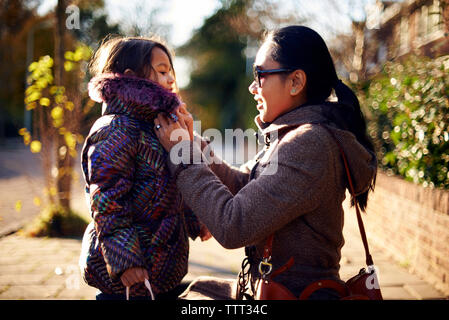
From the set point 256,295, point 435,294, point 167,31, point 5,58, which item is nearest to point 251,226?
point 256,295

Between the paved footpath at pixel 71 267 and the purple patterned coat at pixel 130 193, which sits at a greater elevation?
the purple patterned coat at pixel 130 193

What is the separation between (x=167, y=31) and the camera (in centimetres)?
956

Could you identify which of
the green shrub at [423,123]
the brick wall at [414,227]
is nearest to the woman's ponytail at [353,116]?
the brick wall at [414,227]

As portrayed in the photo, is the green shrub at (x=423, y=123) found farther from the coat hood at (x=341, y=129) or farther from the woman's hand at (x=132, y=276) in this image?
the woman's hand at (x=132, y=276)

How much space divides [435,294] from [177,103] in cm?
297

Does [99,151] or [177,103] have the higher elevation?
[177,103]

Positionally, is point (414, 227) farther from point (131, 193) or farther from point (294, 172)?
point (131, 193)

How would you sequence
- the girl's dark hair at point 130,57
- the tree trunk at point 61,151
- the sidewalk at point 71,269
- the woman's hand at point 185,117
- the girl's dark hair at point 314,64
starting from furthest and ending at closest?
the tree trunk at point 61,151 < the sidewalk at point 71,269 < the girl's dark hair at point 130,57 < the woman's hand at point 185,117 < the girl's dark hair at point 314,64

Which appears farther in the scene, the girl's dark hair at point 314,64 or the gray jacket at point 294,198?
the girl's dark hair at point 314,64

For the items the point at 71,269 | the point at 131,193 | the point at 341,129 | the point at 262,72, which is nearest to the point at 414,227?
the point at 341,129

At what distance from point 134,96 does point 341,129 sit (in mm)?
929

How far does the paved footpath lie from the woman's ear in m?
2.51

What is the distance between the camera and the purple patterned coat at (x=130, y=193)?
176 cm
